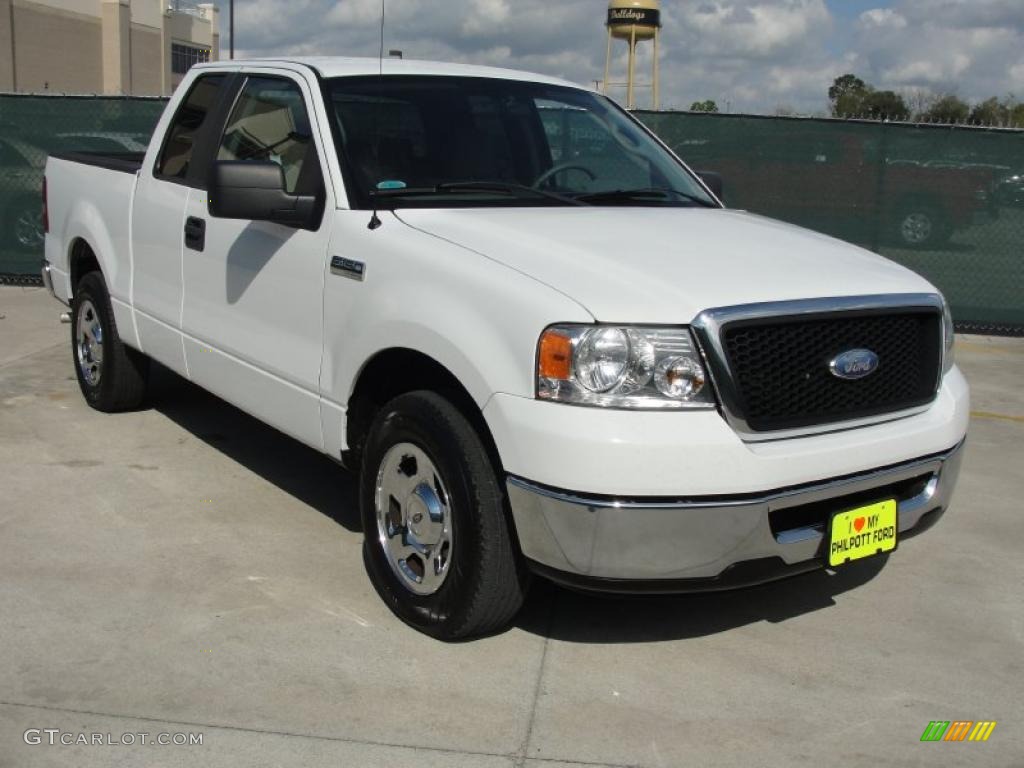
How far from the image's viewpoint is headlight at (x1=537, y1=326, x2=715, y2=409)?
11.3 feet

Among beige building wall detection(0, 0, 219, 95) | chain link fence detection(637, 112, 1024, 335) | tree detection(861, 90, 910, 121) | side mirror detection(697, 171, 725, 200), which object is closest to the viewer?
side mirror detection(697, 171, 725, 200)

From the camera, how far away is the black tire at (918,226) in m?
10.8

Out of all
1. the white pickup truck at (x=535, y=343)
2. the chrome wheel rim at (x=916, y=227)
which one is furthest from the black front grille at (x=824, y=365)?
the chrome wheel rim at (x=916, y=227)

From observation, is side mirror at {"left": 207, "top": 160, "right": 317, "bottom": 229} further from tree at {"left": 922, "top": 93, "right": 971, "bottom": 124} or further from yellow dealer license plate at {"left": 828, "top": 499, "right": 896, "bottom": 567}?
tree at {"left": 922, "top": 93, "right": 971, "bottom": 124}

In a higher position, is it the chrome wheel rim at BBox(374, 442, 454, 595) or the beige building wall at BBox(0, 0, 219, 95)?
the beige building wall at BBox(0, 0, 219, 95)

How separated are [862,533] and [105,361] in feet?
14.8

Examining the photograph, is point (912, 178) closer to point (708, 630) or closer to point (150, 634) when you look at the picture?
point (708, 630)

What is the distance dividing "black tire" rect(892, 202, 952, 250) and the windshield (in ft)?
20.1

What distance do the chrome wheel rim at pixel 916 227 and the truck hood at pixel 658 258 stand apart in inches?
270

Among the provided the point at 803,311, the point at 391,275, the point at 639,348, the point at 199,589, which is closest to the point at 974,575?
the point at 803,311

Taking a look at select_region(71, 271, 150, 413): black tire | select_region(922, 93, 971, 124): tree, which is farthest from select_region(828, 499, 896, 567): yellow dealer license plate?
select_region(922, 93, 971, 124): tree

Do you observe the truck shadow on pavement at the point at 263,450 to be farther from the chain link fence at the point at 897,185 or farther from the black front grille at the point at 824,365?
the chain link fence at the point at 897,185

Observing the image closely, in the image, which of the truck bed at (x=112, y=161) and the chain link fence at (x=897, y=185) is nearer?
the truck bed at (x=112, y=161)

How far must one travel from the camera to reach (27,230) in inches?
459
